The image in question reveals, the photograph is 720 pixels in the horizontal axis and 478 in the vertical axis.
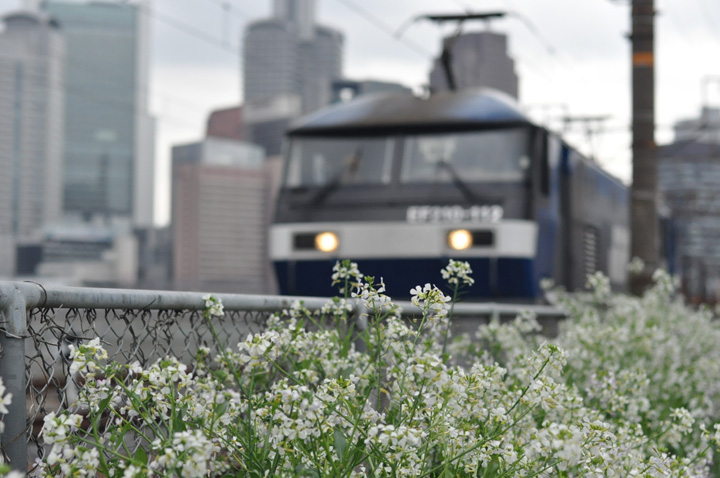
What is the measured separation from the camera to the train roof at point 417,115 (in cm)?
1026

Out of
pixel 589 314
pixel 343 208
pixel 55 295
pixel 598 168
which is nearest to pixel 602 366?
pixel 589 314

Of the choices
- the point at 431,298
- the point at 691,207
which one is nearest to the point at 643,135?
the point at 431,298

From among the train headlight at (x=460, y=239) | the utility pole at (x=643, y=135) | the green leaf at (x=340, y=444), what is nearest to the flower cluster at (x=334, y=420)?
the green leaf at (x=340, y=444)

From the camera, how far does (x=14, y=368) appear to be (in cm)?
229

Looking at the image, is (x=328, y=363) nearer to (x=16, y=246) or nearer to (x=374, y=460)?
(x=374, y=460)

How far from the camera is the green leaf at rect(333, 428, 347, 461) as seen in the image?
2.49 m

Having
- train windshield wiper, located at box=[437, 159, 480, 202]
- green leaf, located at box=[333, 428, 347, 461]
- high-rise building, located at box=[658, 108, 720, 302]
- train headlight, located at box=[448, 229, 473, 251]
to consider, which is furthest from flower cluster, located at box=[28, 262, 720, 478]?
high-rise building, located at box=[658, 108, 720, 302]

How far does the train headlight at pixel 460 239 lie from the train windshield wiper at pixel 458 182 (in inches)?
13.9

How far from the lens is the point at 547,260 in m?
10.5

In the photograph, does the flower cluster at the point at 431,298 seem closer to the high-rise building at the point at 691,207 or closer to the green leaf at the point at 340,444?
the green leaf at the point at 340,444

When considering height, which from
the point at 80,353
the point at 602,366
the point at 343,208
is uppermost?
the point at 343,208

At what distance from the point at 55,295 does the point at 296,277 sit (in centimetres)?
780

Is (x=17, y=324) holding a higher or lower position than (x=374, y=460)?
higher

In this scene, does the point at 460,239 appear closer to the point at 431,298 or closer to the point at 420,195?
the point at 420,195
